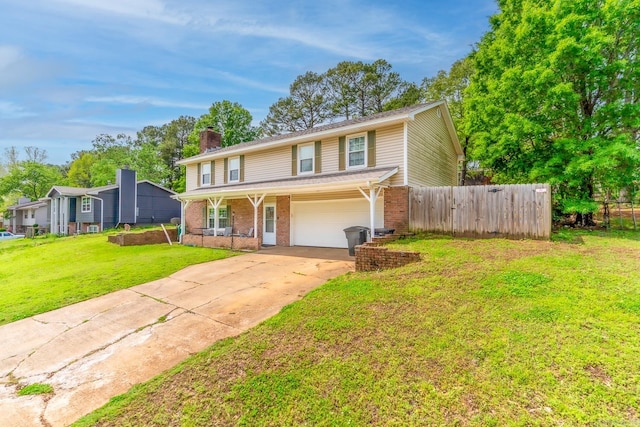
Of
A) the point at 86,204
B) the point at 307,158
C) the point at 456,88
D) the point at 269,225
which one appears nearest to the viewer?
the point at 307,158

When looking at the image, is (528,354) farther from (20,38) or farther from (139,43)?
(20,38)

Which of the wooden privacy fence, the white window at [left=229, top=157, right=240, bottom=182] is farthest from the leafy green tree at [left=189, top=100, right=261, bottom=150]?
the wooden privacy fence

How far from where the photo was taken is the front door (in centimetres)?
1407

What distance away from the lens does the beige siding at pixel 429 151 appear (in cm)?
1111

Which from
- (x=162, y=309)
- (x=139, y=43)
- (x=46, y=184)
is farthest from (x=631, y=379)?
(x=46, y=184)

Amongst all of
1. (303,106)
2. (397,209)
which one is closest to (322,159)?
(397,209)

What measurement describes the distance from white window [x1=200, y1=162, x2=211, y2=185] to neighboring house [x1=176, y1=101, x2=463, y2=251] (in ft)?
1.83

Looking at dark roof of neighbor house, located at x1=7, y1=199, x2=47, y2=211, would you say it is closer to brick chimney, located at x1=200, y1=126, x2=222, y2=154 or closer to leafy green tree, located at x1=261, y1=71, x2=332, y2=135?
brick chimney, located at x1=200, y1=126, x2=222, y2=154

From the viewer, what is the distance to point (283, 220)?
13.7m

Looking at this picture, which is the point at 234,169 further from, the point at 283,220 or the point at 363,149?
the point at 363,149

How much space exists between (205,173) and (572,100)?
18.1 m

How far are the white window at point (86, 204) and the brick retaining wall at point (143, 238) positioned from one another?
41.2ft

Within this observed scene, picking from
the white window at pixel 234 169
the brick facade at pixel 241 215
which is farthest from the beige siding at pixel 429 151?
the white window at pixel 234 169

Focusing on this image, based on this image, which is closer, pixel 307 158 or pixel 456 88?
pixel 307 158
